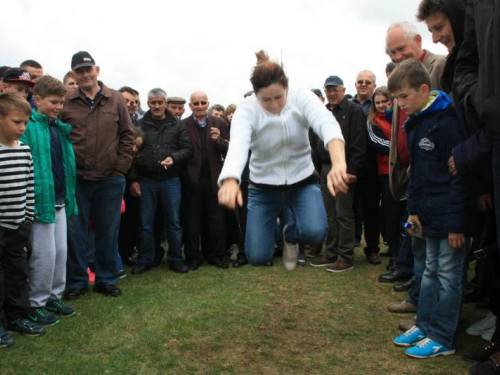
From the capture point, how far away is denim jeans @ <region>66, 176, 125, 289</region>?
232 inches

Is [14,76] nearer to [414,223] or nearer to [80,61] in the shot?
[80,61]

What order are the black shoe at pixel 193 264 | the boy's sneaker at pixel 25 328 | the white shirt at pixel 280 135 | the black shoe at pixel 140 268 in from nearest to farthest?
the white shirt at pixel 280 135 → the boy's sneaker at pixel 25 328 → the black shoe at pixel 140 268 → the black shoe at pixel 193 264

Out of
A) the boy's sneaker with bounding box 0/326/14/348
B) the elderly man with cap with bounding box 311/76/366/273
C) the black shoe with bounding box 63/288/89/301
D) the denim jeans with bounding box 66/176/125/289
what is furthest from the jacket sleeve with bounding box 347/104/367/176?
the boy's sneaker with bounding box 0/326/14/348

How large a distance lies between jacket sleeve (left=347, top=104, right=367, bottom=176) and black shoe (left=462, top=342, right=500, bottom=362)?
3.18 meters

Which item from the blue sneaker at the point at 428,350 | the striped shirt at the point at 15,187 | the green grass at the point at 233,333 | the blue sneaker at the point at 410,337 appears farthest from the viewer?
the striped shirt at the point at 15,187

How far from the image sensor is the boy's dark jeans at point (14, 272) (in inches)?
178

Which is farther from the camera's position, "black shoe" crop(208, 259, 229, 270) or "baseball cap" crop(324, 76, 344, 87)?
"black shoe" crop(208, 259, 229, 270)

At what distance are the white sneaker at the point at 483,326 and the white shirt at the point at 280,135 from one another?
2040 millimetres

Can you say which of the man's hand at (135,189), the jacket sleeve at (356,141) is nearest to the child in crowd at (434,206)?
the jacket sleeve at (356,141)

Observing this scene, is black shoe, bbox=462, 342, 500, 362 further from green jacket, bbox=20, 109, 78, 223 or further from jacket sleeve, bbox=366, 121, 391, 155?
green jacket, bbox=20, 109, 78, 223

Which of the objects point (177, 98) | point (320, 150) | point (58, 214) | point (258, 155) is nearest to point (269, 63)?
point (258, 155)

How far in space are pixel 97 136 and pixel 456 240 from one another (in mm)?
4089

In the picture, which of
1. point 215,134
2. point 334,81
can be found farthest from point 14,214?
point 334,81

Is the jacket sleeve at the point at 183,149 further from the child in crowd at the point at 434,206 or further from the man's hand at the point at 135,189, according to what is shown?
the child in crowd at the point at 434,206
